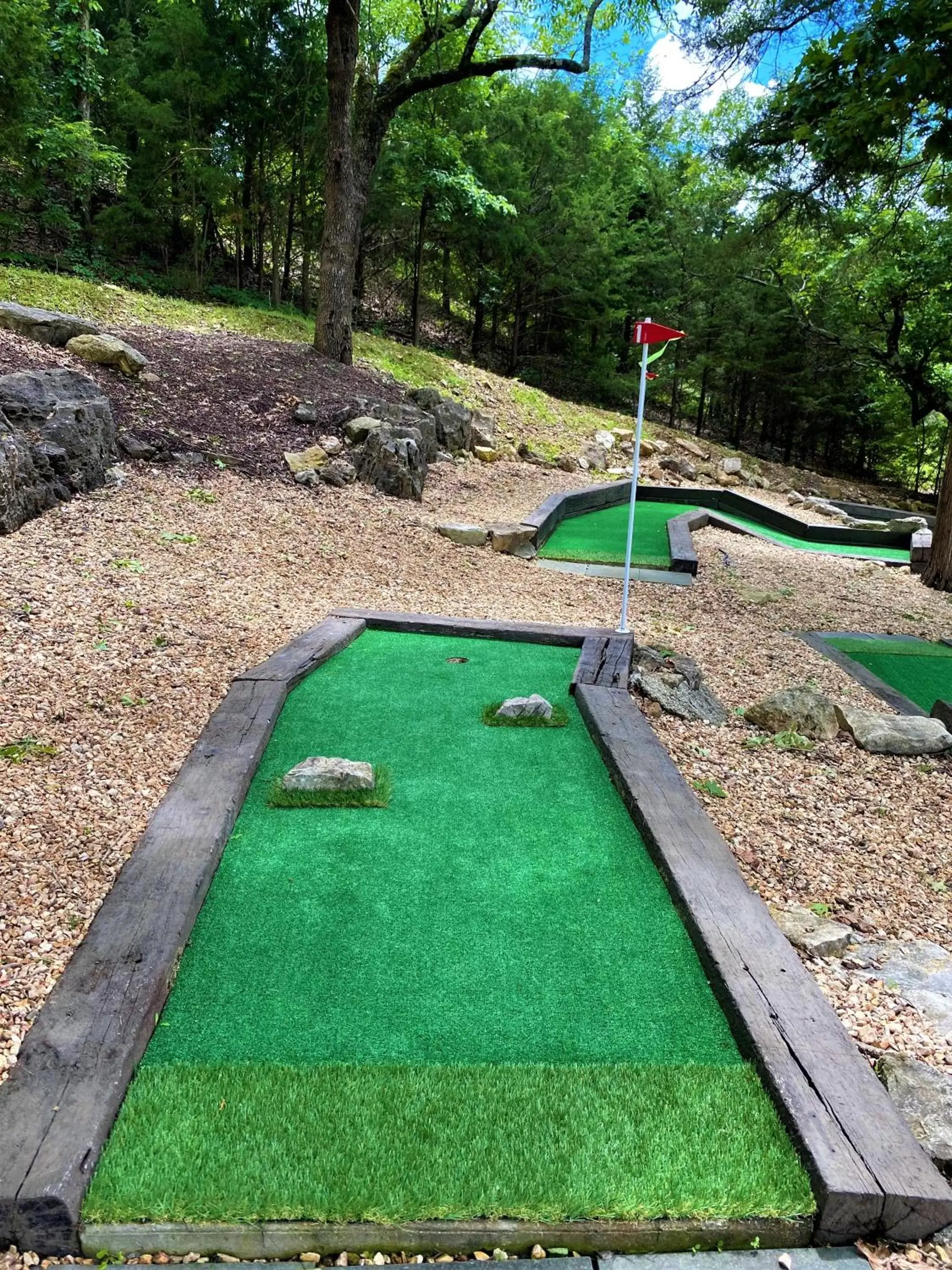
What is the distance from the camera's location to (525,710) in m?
3.23

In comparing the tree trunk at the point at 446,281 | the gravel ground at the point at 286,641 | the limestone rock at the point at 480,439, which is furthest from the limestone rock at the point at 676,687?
the tree trunk at the point at 446,281

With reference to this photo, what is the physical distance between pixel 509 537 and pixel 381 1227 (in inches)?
232

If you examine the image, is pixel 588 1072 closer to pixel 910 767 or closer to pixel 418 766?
pixel 418 766

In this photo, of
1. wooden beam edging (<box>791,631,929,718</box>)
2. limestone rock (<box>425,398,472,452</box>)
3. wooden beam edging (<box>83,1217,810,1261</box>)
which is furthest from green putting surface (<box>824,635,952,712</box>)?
limestone rock (<box>425,398,472,452</box>)

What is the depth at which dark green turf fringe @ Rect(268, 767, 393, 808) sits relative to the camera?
2531 millimetres

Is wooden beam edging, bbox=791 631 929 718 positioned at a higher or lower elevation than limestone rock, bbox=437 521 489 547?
lower

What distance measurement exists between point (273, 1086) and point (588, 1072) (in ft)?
2.01

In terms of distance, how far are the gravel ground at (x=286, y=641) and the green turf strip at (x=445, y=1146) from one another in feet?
0.72

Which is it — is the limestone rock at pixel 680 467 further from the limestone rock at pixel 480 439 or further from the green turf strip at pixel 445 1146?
the green turf strip at pixel 445 1146

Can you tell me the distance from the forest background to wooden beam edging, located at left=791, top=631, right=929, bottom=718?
2.82m

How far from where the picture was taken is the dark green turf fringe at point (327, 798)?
253cm

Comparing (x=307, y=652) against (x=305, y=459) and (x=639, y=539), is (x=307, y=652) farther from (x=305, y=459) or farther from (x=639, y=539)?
(x=639, y=539)

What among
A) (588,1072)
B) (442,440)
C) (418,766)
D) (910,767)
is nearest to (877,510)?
(442,440)

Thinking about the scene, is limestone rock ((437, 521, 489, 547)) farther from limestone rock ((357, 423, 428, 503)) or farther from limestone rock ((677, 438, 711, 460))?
limestone rock ((677, 438, 711, 460))
